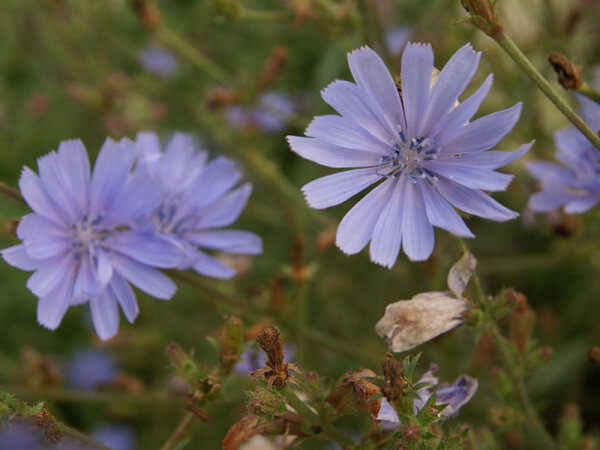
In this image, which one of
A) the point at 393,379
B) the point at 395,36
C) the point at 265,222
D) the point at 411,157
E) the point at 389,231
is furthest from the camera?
the point at 395,36

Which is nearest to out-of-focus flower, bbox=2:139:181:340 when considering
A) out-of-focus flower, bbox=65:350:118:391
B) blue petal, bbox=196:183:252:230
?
blue petal, bbox=196:183:252:230

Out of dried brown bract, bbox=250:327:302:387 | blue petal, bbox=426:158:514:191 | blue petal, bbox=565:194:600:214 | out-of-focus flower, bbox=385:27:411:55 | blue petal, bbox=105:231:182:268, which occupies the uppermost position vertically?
out-of-focus flower, bbox=385:27:411:55

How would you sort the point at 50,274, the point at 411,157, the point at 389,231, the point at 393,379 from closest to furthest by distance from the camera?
1. the point at 393,379
2. the point at 389,231
3. the point at 411,157
4. the point at 50,274

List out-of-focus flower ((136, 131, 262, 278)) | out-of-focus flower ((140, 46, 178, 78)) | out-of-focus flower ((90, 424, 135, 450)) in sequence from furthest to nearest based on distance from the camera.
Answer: out-of-focus flower ((140, 46, 178, 78)) → out-of-focus flower ((90, 424, 135, 450)) → out-of-focus flower ((136, 131, 262, 278))

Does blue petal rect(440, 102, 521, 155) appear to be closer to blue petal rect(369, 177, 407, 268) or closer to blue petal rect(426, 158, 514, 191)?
blue petal rect(426, 158, 514, 191)

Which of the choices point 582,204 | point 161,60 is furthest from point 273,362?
point 161,60

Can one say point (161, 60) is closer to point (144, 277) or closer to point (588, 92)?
point (144, 277)

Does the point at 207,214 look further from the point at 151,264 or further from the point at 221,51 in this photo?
the point at 221,51
